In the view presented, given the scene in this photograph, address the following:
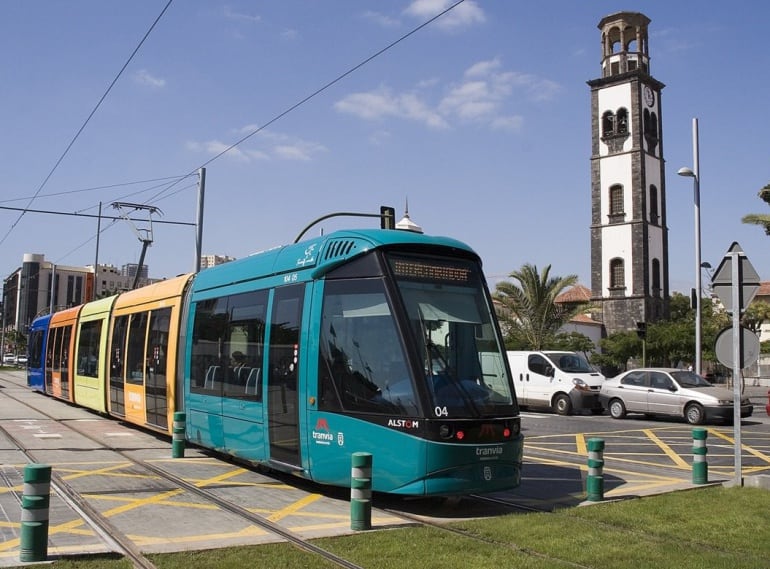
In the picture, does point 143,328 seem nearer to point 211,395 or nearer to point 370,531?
point 211,395

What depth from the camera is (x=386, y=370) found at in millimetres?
8539

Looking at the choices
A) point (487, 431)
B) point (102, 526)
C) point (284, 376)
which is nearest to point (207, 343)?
point (284, 376)

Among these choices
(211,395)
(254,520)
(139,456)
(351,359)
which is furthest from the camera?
(139,456)

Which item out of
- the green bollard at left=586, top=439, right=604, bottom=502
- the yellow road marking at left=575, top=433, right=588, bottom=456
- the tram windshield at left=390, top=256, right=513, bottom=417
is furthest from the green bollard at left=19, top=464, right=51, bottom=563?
the yellow road marking at left=575, top=433, right=588, bottom=456

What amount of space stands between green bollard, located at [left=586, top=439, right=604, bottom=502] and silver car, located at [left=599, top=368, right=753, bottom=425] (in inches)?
505

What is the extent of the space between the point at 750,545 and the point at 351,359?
4362 mm

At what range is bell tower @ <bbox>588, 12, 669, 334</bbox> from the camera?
184 feet

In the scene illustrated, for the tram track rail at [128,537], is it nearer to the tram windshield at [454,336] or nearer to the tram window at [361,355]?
the tram window at [361,355]

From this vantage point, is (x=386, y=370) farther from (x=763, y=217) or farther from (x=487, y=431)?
(x=763, y=217)

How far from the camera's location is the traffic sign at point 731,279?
1066 cm

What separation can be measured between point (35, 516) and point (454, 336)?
4544 mm

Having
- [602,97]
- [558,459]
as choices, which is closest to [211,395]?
[558,459]

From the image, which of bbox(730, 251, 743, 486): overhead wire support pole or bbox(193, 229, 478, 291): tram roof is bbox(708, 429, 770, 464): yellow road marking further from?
bbox(193, 229, 478, 291): tram roof

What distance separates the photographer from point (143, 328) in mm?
16281
